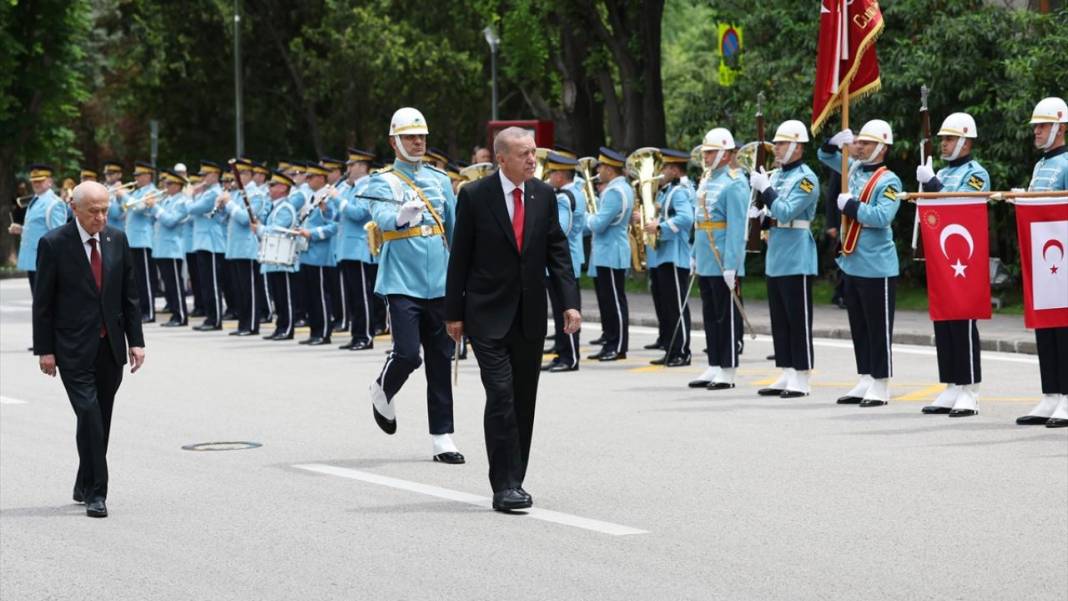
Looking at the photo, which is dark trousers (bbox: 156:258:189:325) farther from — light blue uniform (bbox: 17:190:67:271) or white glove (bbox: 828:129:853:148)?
white glove (bbox: 828:129:853:148)

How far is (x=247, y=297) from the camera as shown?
2353 centimetres

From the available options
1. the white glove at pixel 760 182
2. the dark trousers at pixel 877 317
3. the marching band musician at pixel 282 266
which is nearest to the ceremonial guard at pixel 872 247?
the dark trousers at pixel 877 317

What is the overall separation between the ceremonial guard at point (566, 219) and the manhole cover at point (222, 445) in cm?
521

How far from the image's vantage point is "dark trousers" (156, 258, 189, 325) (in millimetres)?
25047

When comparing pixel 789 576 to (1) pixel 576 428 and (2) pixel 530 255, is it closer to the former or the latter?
(2) pixel 530 255

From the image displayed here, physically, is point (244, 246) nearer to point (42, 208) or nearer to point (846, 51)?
point (42, 208)

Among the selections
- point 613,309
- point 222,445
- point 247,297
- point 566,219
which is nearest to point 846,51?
point 566,219

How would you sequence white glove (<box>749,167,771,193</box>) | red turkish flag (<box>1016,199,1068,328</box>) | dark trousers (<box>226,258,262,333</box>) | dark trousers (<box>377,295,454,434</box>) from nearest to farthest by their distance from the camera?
dark trousers (<box>377,295,454,434</box>)
red turkish flag (<box>1016,199,1068,328</box>)
white glove (<box>749,167,771,193</box>)
dark trousers (<box>226,258,262,333</box>)

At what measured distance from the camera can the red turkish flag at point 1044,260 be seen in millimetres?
12672

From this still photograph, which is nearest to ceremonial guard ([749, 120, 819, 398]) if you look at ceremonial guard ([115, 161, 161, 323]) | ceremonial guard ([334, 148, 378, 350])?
ceremonial guard ([334, 148, 378, 350])

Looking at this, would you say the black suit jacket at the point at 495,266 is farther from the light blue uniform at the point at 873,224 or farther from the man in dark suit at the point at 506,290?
the light blue uniform at the point at 873,224

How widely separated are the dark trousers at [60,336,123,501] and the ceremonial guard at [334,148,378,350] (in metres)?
10.3

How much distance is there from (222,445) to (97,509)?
2.79 m

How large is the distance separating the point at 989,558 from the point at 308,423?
642 centimetres
